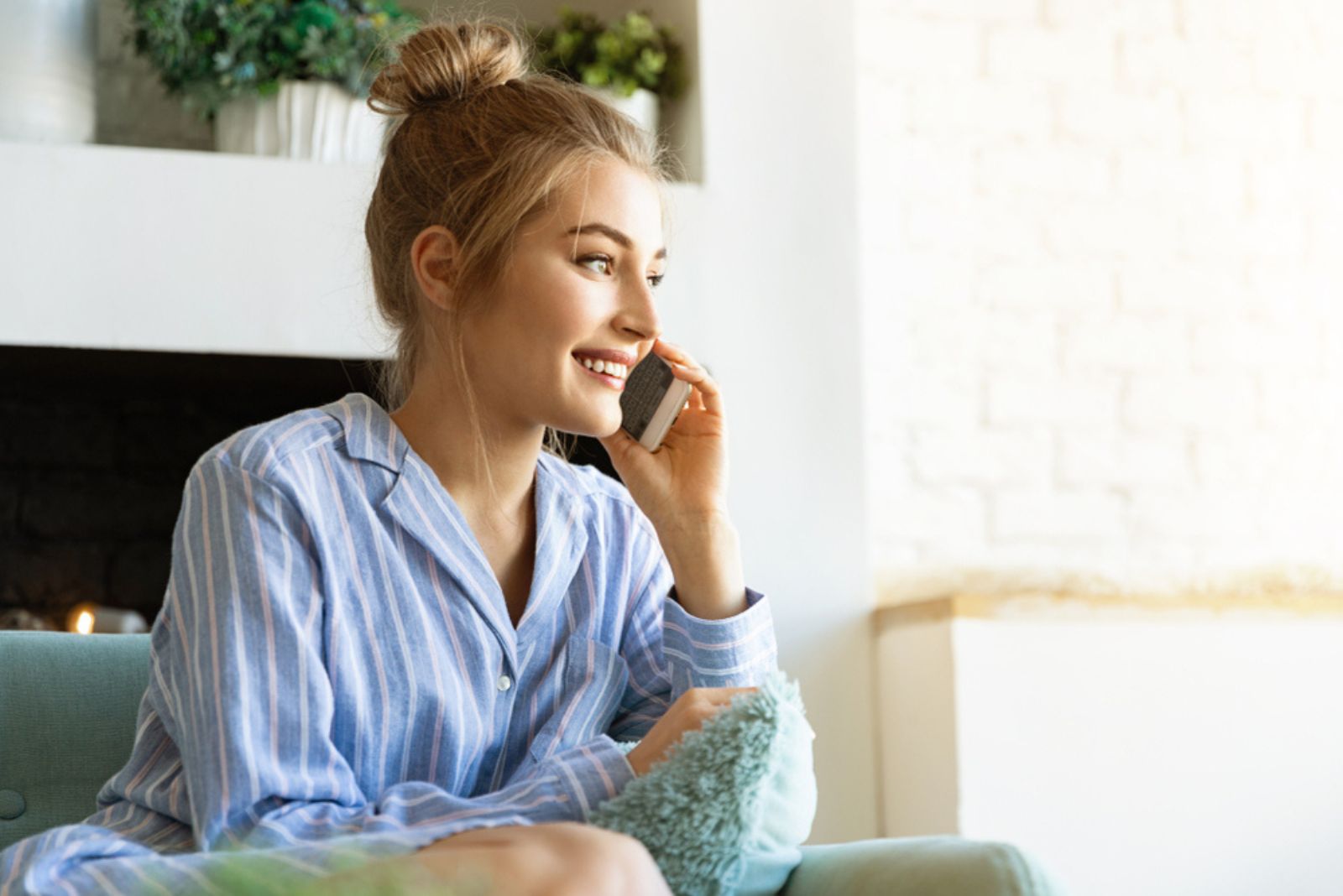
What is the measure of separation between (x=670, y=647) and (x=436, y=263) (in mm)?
407

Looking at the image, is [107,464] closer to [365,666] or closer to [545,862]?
[365,666]

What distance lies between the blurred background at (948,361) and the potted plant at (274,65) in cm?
5

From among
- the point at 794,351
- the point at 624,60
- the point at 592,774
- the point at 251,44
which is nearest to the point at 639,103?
the point at 624,60

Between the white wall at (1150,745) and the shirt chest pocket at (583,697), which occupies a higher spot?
the shirt chest pocket at (583,697)

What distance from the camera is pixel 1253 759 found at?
221 centimetres

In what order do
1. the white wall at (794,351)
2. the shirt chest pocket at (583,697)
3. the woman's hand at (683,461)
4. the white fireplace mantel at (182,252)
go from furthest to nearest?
the white wall at (794,351) < the white fireplace mantel at (182,252) < the woman's hand at (683,461) < the shirt chest pocket at (583,697)

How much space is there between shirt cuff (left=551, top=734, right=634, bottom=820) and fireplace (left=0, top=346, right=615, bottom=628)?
1444 mm

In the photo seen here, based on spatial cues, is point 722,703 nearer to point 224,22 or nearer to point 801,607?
point 801,607

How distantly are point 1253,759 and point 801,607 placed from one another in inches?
27.7

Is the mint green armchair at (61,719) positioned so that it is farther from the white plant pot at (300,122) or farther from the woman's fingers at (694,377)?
the white plant pot at (300,122)

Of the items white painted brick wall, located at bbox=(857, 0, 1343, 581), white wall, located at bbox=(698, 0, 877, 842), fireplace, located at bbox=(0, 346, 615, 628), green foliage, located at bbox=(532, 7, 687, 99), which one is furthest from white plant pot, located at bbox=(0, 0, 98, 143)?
white painted brick wall, located at bbox=(857, 0, 1343, 581)

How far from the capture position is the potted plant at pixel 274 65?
2309mm

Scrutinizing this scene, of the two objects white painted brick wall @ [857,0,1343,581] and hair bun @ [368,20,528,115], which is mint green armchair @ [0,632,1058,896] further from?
white painted brick wall @ [857,0,1343,581]

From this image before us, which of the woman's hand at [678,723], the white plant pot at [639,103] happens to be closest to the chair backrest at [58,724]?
the woman's hand at [678,723]
